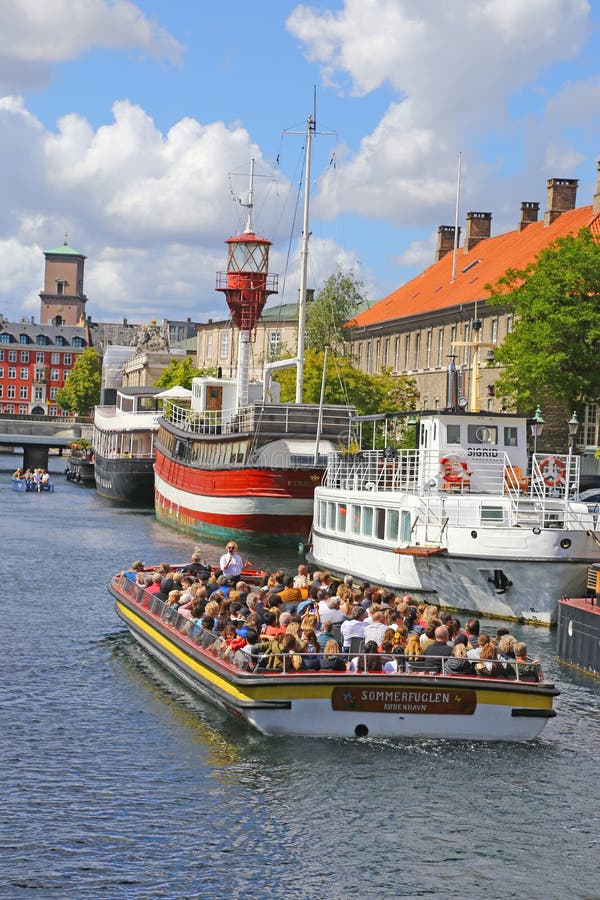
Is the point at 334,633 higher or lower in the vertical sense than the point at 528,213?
lower

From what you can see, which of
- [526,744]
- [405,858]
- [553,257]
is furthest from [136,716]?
[553,257]

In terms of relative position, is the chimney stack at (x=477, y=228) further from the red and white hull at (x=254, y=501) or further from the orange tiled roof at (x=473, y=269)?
the red and white hull at (x=254, y=501)

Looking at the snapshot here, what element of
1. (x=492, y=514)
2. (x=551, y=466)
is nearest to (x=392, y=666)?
(x=492, y=514)

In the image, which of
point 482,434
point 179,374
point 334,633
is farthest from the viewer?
point 179,374

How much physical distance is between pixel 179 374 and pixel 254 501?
7077cm

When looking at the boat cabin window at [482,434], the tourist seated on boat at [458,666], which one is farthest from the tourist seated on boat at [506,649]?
the boat cabin window at [482,434]

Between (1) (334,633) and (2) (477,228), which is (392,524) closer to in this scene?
(1) (334,633)

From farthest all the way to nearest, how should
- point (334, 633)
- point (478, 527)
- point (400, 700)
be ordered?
point (478, 527)
point (334, 633)
point (400, 700)

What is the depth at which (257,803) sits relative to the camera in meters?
20.2

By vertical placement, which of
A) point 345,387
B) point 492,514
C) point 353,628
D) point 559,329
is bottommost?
point 353,628

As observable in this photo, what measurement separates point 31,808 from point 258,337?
395 feet

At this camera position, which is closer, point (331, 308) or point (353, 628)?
point (353, 628)

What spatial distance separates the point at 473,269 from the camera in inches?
3789

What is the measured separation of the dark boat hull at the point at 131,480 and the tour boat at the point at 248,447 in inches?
388
